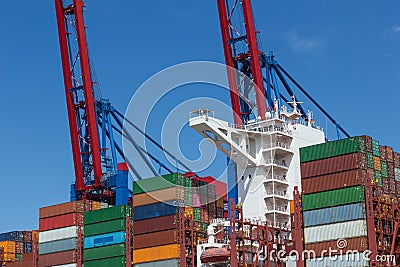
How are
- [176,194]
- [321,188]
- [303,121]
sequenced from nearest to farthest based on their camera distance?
[321,188] → [176,194] → [303,121]

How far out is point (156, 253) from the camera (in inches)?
2608

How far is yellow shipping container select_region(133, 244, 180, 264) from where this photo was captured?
65.1 m

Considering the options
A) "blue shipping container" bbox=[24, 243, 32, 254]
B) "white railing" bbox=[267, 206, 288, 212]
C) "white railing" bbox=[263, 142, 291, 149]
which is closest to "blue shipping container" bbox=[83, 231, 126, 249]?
"white railing" bbox=[267, 206, 288, 212]

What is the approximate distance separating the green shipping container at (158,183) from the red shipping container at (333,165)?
12.9 meters

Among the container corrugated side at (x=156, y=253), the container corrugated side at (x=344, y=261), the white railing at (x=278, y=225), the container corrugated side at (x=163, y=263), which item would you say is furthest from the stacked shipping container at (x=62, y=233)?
the container corrugated side at (x=344, y=261)

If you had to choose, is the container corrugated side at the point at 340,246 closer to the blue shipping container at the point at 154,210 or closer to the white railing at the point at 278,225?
the white railing at the point at 278,225

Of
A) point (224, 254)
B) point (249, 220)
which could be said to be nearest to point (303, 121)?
point (249, 220)

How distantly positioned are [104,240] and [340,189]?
995 inches

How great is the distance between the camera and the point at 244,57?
247ft

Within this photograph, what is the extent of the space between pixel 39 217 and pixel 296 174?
27.7 m

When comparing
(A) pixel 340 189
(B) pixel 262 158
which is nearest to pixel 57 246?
(B) pixel 262 158

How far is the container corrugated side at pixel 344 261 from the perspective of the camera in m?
53.6

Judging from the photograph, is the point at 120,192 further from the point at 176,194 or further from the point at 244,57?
the point at 244,57

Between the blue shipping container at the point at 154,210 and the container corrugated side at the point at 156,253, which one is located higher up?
the blue shipping container at the point at 154,210
